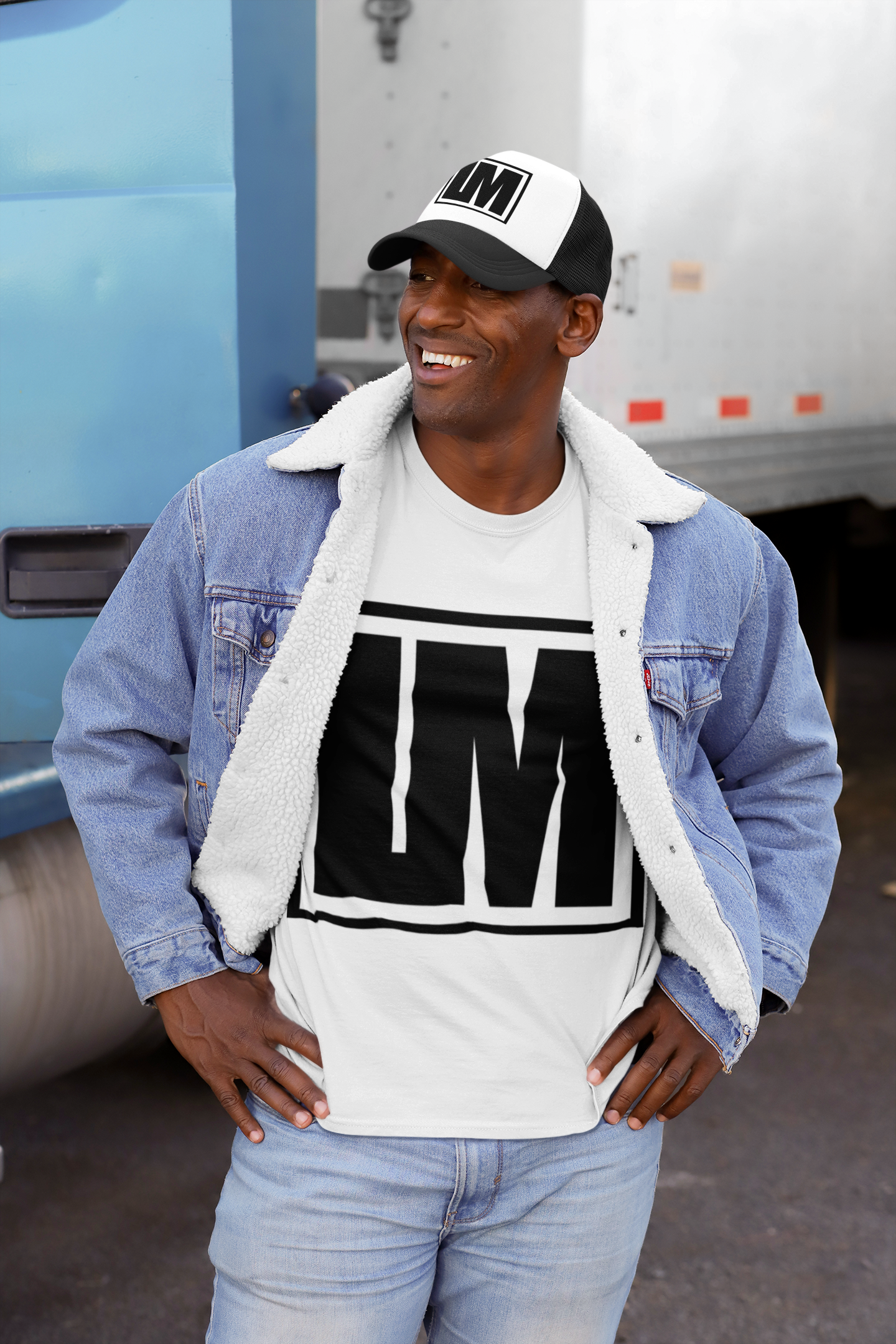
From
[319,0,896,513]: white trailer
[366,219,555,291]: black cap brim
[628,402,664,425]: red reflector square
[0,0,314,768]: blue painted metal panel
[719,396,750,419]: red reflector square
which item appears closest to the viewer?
[366,219,555,291]: black cap brim

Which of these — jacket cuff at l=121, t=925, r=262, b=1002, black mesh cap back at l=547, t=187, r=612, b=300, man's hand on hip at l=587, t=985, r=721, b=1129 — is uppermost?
black mesh cap back at l=547, t=187, r=612, b=300

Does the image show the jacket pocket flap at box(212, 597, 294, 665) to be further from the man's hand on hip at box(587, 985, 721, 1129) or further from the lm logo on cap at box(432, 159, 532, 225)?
the man's hand on hip at box(587, 985, 721, 1129)

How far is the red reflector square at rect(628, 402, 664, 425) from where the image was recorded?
3549 millimetres

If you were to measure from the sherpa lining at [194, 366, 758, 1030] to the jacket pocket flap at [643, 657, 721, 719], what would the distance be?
4 centimetres

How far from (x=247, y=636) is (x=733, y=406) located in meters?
2.97

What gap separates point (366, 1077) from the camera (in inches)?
54.6

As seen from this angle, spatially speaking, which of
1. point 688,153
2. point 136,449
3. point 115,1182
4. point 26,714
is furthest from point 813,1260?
point 688,153

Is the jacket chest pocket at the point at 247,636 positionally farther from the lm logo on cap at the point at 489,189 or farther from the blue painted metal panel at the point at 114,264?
the blue painted metal panel at the point at 114,264

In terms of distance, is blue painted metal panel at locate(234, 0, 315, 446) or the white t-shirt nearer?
the white t-shirt

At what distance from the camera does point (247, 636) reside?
1.42 meters

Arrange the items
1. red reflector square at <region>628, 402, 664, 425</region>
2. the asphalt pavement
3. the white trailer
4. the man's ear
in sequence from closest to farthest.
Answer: the man's ear
the asphalt pavement
the white trailer
red reflector square at <region>628, 402, 664, 425</region>

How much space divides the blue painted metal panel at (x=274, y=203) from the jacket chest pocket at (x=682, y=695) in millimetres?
941

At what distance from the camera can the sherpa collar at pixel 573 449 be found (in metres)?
1.44

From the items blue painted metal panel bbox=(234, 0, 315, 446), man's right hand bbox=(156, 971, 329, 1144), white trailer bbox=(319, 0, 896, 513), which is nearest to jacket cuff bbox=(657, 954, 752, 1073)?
man's right hand bbox=(156, 971, 329, 1144)
